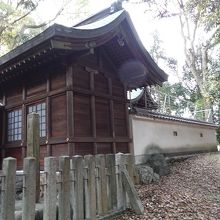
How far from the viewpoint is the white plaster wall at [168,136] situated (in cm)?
1102

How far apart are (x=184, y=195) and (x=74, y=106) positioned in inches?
156

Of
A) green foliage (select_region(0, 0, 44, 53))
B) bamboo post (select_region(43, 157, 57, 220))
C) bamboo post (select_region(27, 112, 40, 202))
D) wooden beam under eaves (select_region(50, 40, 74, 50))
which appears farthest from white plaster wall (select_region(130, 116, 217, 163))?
green foliage (select_region(0, 0, 44, 53))

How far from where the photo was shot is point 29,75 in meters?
8.86

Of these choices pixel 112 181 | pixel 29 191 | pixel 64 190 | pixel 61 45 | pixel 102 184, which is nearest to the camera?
pixel 29 191

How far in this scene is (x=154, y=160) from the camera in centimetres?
1048

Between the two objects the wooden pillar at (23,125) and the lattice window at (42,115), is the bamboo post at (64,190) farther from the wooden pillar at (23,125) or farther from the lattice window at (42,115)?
the wooden pillar at (23,125)

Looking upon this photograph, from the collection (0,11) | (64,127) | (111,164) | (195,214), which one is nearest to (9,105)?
(64,127)

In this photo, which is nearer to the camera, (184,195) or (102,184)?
(102,184)

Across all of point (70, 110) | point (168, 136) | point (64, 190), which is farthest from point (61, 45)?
point (168, 136)

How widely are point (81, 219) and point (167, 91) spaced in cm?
2740

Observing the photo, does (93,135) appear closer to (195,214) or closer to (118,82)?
(118,82)

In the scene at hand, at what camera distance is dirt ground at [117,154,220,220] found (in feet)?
19.2

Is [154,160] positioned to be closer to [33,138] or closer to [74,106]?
[74,106]

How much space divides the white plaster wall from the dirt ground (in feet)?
4.84
